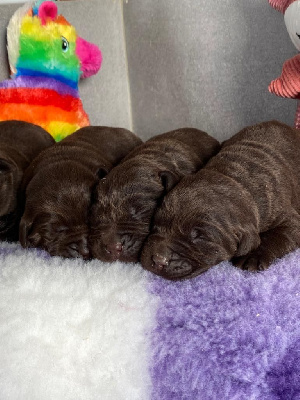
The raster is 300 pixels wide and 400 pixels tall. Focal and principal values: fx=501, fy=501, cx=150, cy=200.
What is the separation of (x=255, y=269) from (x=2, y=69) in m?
3.24

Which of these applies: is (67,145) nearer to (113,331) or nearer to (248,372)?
(113,331)

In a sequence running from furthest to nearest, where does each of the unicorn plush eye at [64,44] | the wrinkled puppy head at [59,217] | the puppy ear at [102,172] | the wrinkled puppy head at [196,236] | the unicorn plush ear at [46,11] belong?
the unicorn plush eye at [64,44]
the unicorn plush ear at [46,11]
the puppy ear at [102,172]
the wrinkled puppy head at [59,217]
the wrinkled puppy head at [196,236]

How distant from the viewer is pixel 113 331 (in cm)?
217

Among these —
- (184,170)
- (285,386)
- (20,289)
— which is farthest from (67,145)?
(285,386)

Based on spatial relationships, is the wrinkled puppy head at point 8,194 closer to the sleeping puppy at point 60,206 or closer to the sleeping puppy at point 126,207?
the sleeping puppy at point 60,206

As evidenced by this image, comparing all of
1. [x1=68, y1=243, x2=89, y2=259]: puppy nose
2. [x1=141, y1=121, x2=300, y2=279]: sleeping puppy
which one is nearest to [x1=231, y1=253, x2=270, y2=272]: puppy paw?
[x1=141, y1=121, x2=300, y2=279]: sleeping puppy

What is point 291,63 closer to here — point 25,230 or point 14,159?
point 14,159

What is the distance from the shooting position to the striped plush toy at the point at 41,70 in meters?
4.47

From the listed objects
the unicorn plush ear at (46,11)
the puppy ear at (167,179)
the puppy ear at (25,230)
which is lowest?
the puppy ear at (25,230)

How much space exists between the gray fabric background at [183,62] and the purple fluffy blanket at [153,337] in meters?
2.93

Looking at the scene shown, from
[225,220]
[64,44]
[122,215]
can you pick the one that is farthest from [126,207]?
[64,44]

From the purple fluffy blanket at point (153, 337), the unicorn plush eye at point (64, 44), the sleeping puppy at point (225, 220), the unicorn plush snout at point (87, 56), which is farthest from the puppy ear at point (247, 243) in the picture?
the unicorn plush snout at point (87, 56)

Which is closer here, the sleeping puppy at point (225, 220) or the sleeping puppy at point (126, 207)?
the sleeping puppy at point (225, 220)

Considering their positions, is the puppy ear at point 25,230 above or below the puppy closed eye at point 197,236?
below
